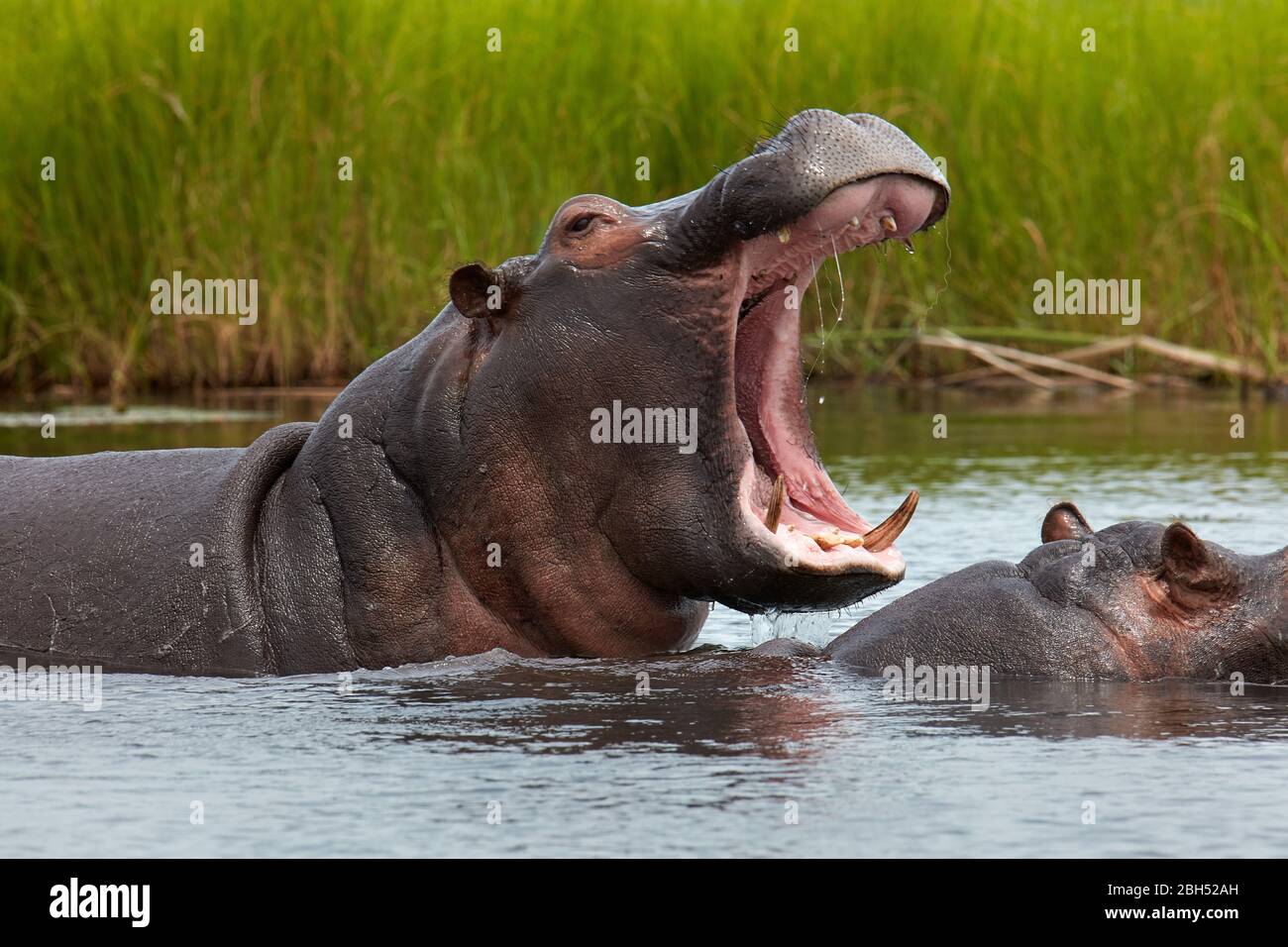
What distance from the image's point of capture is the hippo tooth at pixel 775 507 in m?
4.55

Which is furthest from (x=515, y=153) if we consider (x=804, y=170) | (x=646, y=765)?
(x=646, y=765)

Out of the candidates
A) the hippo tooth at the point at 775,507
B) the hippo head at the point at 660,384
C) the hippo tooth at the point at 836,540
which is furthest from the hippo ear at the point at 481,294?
the hippo tooth at the point at 836,540

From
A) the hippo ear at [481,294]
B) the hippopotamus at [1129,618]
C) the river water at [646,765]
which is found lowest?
the river water at [646,765]

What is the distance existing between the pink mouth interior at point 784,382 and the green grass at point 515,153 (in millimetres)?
7034

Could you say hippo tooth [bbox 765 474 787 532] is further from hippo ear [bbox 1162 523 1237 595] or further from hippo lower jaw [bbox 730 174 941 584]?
hippo ear [bbox 1162 523 1237 595]

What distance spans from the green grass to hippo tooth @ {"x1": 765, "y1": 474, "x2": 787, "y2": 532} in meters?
7.39

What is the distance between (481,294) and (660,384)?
1.47ft

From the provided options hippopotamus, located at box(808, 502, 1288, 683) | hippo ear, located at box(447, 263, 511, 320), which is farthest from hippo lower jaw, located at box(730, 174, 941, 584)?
hippo ear, located at box(447, 263, 511, 320)

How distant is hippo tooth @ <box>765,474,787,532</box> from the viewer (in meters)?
4.55

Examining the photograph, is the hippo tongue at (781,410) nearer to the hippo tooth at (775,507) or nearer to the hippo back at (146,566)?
the hippo tooth at (775,507)

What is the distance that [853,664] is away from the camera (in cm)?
483

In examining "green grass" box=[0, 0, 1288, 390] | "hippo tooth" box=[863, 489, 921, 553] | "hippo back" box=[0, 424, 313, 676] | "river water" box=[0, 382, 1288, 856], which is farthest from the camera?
"green grass" box=[0, 0, 1288, 390]

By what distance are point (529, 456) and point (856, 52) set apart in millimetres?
8586
